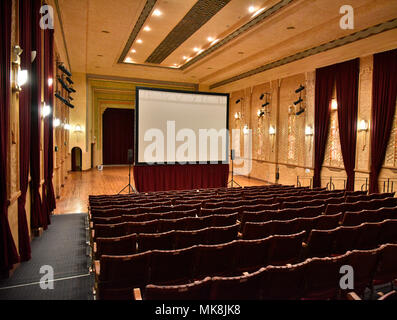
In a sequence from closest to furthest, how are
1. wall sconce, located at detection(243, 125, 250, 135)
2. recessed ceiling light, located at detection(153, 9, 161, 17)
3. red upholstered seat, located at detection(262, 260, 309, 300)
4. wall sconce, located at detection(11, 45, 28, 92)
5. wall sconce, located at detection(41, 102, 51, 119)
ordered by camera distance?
red upholstered seat, located at detection(262, 260, 309, 300)
wall sconce, located at detection(11, 45, 28, 92)
wall sconce, located at detection(41, 102, 51, 119)
recessed ceiling light, located at detection(153, 9, 161, 17)
wall sconce, located at detection(243, 125, 250, 135)

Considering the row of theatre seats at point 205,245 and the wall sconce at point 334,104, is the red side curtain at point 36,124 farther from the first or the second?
the wall sconce at point 334,104

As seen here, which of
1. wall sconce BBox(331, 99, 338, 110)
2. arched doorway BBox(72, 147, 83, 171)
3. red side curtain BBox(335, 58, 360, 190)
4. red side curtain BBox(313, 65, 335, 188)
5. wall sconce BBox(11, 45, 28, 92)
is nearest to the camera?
wall sconce BBox(11, 45, 28, 92)

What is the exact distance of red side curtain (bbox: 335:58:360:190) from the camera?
380 inches

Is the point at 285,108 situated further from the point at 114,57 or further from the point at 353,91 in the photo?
the point at 114,57

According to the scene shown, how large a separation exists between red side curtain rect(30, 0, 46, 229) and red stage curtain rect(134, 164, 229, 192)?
5051mm

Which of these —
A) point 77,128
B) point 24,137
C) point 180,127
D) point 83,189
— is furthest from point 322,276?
point 77,128

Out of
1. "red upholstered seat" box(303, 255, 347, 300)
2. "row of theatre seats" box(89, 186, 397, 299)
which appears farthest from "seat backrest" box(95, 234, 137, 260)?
"red upholstered seat" box(303, 255, 347, 300)

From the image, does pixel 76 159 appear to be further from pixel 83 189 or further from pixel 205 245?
pixel 205 245

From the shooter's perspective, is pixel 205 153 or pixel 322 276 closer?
pixel 322 276

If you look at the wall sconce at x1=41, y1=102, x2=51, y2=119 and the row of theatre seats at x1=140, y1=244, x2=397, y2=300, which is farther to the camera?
the wall sconce at x1=41, y1=102, x2=51, y2=119

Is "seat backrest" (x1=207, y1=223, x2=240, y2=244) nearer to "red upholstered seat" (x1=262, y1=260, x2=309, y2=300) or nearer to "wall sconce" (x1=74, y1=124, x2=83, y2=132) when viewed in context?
"red upholstered seat" (x1=262, y1=260, x2=309, y2=300)

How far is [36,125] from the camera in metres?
5.89

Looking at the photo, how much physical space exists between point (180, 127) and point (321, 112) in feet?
17.4

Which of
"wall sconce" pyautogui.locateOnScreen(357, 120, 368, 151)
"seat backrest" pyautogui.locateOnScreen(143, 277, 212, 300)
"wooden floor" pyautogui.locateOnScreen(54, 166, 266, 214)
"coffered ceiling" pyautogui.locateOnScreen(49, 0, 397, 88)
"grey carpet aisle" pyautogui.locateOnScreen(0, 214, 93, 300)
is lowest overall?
"grey carpet aisle" pyautogui.locateOnScreen(0, 214, 93, 300)
